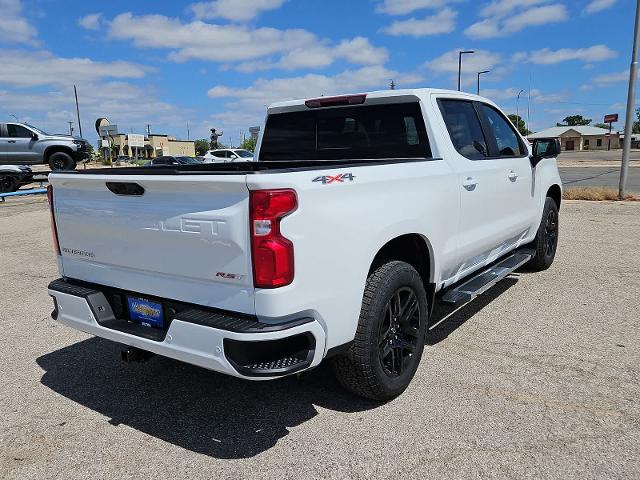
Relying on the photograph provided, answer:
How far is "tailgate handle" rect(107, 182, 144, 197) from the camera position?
9.41 ft

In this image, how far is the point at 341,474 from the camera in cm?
265

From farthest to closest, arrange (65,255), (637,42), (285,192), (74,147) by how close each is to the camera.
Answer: (74,147) < (637,42) < (65,255) < (285,192)

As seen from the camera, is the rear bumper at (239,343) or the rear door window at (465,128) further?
the rear door window at (465,128)

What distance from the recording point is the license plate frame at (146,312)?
297cm

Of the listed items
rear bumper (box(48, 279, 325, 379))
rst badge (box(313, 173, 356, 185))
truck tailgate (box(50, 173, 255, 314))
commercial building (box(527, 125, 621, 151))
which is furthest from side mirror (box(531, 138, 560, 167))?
commercial building (box(527, 125, 621, 151))

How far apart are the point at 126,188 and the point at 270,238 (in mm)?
1018

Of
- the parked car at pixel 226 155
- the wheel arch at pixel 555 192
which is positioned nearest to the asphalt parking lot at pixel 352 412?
the wheel arch at pixel 555 192

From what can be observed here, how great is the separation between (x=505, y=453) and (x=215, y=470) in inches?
60.6

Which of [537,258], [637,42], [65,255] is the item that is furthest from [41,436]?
[637,42]

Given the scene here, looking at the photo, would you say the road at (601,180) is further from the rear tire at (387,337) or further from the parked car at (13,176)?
the parked car at (13,176)

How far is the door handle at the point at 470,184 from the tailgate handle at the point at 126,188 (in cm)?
239

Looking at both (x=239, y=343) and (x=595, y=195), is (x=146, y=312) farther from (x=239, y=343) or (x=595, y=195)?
(x=595, y=195)

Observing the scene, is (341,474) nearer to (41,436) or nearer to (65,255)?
(41,436)

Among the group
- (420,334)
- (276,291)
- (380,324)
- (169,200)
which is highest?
(169,200)
